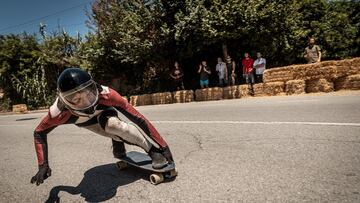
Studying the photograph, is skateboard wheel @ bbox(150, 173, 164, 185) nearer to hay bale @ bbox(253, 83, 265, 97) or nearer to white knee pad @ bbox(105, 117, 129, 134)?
white knee pad @ bbox(105, 117, 129, 134)

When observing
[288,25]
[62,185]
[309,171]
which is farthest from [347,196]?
[288,25]

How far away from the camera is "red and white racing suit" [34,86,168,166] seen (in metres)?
3.53

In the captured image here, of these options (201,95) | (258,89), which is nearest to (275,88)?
(258,89)

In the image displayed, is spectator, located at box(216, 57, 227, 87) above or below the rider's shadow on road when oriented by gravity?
above

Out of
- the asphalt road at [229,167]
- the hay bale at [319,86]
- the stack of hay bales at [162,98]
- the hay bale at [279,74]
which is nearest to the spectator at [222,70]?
the hay bale at [279,74]

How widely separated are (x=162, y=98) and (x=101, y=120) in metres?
14.3

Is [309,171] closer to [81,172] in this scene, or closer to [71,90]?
[71,90]

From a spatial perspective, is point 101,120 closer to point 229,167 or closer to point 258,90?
point 229,167

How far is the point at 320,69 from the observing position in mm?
12883

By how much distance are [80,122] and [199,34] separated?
13640 mm

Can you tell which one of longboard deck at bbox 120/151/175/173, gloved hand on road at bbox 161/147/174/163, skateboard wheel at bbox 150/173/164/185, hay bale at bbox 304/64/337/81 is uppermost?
hay bale at bbox 304/64/337/81

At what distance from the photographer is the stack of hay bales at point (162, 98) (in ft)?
57.8

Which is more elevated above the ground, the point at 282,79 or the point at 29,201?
the point at 282,79

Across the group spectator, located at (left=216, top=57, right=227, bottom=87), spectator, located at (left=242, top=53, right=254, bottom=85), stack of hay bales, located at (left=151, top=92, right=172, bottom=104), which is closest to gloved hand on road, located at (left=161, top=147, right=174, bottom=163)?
spectator, located at (left=242, top=53, right=254, bottom=85)
